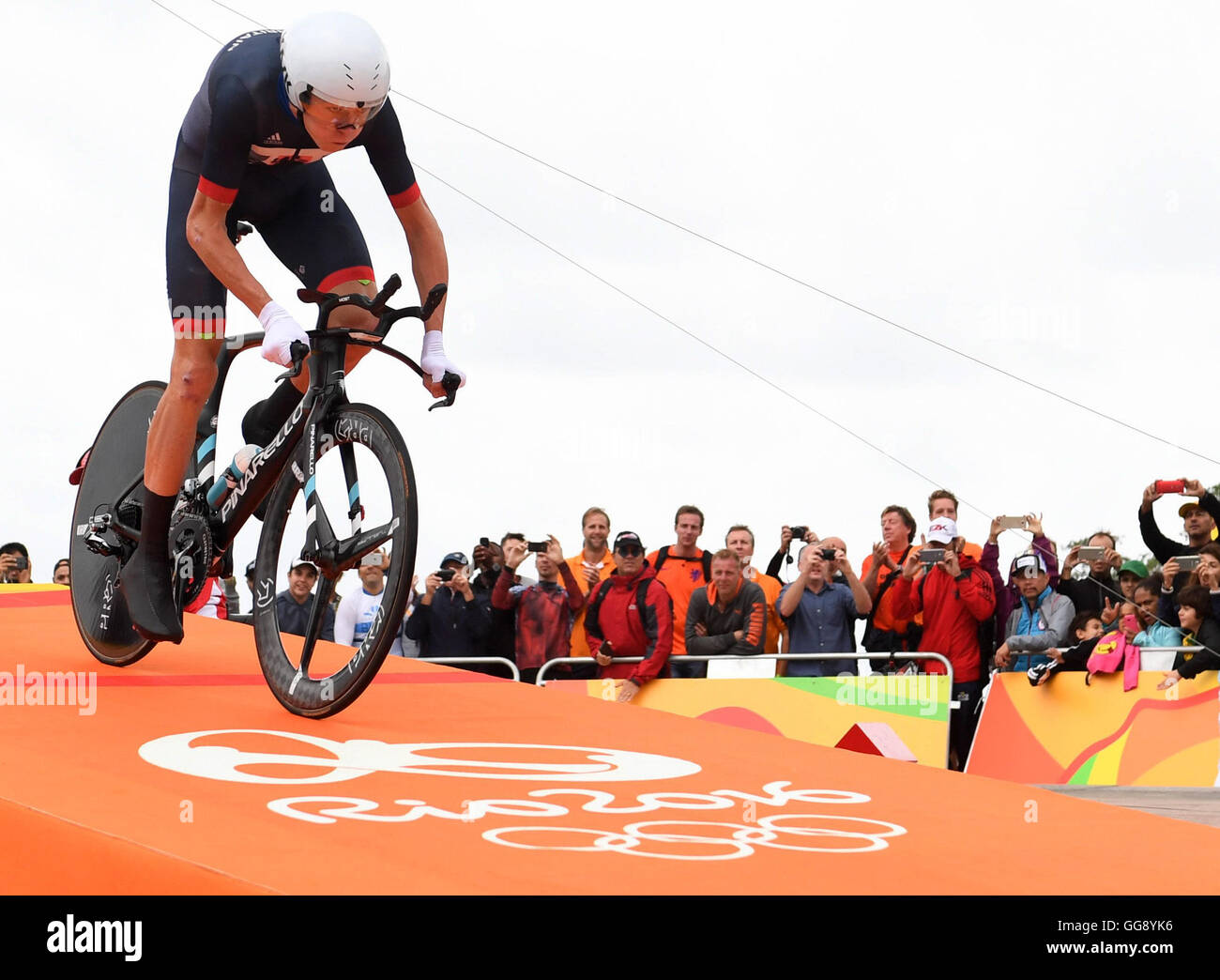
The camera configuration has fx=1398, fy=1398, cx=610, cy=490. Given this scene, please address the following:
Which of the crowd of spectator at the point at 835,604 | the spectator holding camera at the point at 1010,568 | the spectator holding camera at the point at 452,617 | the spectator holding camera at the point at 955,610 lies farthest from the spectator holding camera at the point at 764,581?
the spectator holding camera at the point at 452,617

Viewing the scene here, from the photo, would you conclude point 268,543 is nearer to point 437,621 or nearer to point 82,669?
point 82,669

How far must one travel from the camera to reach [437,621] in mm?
10281

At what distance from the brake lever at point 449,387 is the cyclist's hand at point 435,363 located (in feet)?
0.03

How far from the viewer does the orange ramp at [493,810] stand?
2.66 m

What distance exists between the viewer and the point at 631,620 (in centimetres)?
957

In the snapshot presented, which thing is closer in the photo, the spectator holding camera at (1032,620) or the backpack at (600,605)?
the spectator holding camera at (1032,620)

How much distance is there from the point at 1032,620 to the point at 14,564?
7582mm

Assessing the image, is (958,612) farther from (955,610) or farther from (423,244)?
(423,244)

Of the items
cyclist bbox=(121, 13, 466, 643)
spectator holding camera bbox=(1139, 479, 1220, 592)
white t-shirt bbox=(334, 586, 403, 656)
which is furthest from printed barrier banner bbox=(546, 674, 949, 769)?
cyclist bbox=(121, 13, 466, 643)

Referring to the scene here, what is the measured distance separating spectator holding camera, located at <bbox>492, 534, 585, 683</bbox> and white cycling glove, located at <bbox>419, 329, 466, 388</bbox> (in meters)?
5.73

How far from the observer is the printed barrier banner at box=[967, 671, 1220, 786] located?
823 centimetres

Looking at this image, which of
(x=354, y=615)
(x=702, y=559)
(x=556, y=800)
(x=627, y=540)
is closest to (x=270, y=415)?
(x=556, y=800)

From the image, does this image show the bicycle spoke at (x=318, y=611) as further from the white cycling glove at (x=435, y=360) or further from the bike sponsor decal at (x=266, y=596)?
the white cycling glove at (x=435, y=360)
